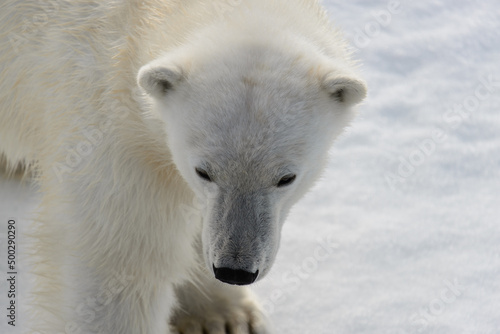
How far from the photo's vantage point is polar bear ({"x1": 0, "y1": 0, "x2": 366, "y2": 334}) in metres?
2.10

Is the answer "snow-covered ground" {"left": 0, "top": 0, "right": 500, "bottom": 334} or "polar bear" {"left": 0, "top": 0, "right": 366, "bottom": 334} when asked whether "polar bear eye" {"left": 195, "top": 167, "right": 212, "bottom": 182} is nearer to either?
"polar bear" {"left": 0, "top": 0, "right": 366, "bottom": 334}

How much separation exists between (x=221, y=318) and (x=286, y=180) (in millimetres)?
1273

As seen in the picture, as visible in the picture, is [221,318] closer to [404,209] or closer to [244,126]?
[404,209]

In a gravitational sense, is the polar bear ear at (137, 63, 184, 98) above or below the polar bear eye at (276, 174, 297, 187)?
above

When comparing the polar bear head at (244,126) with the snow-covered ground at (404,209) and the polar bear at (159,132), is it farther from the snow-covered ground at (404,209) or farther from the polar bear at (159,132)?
the snow-covered ground at (404,209)

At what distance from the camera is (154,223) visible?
2.47 m

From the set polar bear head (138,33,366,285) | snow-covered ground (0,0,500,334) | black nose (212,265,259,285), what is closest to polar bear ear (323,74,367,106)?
polar bear head (138,33,366,285)

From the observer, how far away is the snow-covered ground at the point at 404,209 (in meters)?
3.23

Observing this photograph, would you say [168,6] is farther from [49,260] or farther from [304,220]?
[304,220]

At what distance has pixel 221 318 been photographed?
10.6ft

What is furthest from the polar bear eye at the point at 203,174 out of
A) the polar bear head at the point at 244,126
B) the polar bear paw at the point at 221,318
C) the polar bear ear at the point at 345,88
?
the polar bear paw at the point at 221,318

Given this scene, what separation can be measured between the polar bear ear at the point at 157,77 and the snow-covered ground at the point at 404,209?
1444mm

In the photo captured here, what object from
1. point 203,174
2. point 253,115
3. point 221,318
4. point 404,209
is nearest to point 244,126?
point 253,115

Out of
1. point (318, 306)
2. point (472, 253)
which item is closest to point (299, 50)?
point (318, 306)
